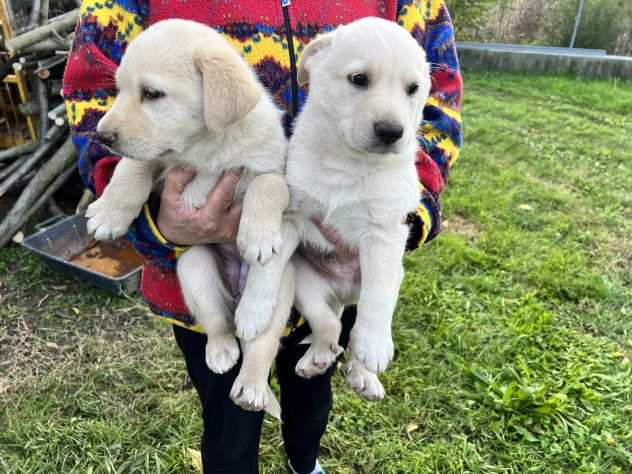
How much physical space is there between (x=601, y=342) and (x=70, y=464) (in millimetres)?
3392

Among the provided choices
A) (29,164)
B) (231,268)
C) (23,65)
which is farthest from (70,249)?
(231,268)

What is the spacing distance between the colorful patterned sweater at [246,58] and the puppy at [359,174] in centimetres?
13

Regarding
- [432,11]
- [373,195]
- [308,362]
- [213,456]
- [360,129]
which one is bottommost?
[213,456]

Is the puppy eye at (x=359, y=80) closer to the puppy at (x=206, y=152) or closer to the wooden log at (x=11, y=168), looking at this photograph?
the puppy at (x=206, y=152)

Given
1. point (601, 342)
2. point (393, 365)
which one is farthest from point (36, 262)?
point (601, 342)

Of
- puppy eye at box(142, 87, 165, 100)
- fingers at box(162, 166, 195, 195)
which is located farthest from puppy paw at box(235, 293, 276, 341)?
puppy eye at box(142, 87, 165, 100)

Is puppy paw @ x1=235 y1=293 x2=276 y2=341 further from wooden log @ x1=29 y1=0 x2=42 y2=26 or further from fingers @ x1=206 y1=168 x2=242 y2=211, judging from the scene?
wooden log @ x1=29 y1=0 x2=42 y2=26

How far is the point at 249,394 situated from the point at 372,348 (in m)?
0.44

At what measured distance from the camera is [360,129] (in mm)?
1711

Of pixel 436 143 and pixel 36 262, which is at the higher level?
pixel 436 143

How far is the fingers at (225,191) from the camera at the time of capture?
1807 millimetres

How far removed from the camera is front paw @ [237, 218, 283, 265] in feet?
5.65

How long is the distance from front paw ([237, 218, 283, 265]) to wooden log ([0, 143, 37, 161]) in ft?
13.3

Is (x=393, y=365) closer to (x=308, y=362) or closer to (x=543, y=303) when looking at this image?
(x=543, y=303)
